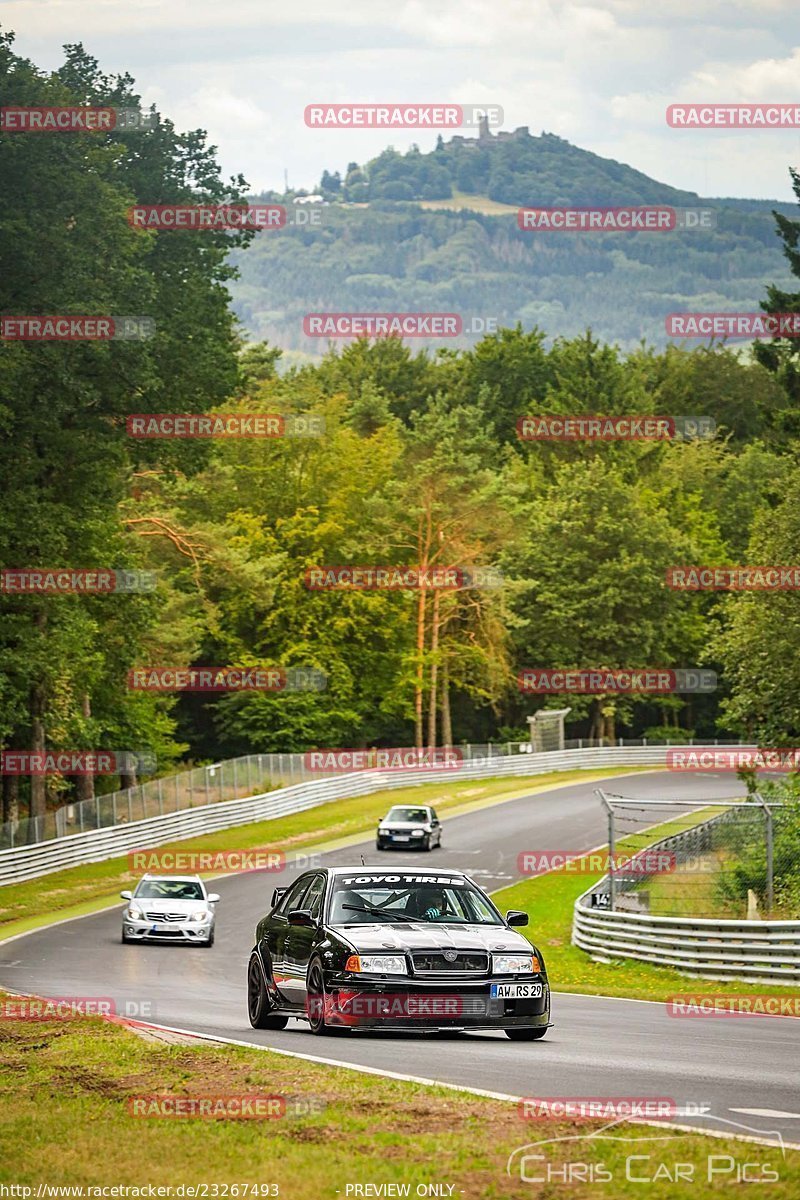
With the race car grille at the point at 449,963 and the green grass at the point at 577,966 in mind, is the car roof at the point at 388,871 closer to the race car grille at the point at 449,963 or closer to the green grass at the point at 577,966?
the race car grille at the point at 449,963

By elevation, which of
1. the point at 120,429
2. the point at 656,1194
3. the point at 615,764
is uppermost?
the point at 120,429

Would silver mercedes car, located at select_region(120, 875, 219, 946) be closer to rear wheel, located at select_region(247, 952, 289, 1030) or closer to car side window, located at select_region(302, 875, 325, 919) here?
rear wheel, located at select_region(247, 952, 289, 1030)

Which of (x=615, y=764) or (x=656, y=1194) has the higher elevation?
(x=656, y=1194)

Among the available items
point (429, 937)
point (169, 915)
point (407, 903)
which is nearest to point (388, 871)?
point (407, 903)

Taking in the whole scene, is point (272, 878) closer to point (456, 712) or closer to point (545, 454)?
point (456, 712)

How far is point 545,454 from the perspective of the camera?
351 feet

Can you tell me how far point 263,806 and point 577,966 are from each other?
31.5m

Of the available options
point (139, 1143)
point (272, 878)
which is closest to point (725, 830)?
point (272, 878)

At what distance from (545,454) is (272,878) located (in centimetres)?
6697

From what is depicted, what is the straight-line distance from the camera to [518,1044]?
43.5 ft

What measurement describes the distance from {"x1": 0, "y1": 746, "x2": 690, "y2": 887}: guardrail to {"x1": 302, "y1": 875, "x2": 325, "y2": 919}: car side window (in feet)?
90.5

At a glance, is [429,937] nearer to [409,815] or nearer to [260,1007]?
[260,1007]

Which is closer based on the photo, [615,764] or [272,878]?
[272,878]

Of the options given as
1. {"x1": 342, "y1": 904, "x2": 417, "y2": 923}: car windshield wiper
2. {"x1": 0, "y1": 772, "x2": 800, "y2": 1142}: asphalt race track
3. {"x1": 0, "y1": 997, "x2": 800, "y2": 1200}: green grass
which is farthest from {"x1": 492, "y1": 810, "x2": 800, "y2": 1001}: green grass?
{"x1": 0, "y1": 997, "x2": 800, "y2": 1200}: green grass
